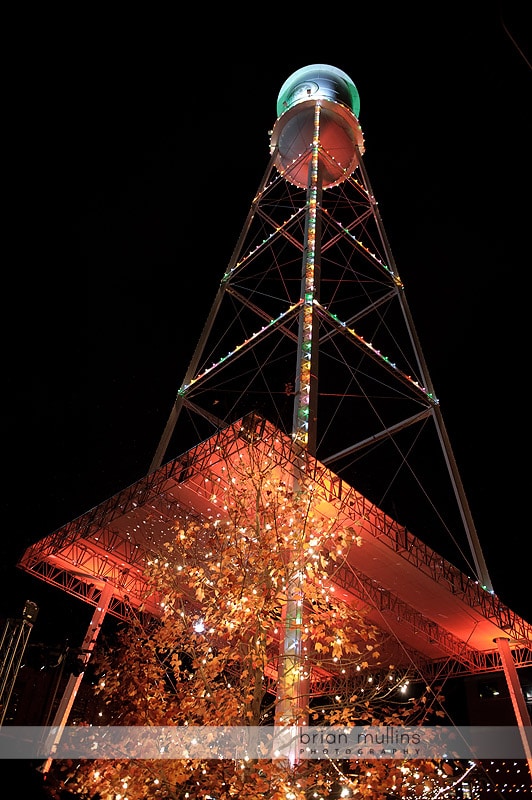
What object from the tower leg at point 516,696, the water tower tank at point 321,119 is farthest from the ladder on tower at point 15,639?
the water tower tank at point 321,119

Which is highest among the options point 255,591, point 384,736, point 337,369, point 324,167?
point 324,167

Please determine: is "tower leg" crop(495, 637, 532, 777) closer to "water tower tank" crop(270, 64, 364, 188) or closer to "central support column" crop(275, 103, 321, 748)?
"central support column" crop(275, 103, 321, 748)

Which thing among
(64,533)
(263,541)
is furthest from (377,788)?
(64,533)

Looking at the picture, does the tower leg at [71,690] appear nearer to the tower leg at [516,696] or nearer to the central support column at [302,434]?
the central support column at [302,434]

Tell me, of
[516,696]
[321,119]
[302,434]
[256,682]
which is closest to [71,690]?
[302,434]

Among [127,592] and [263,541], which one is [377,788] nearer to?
[263,541]

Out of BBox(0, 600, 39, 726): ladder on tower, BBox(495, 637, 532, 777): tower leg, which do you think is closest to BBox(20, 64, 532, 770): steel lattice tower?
BBox(495, 637, 532, 777): tower leg

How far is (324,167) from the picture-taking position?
23.3 m

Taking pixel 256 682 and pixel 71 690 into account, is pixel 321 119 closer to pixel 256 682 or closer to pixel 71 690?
pixel 256 682

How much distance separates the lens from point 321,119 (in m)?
21.8

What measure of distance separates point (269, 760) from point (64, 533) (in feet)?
30.0

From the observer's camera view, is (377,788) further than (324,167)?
No

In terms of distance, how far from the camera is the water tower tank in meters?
21.6

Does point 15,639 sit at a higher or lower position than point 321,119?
lower
